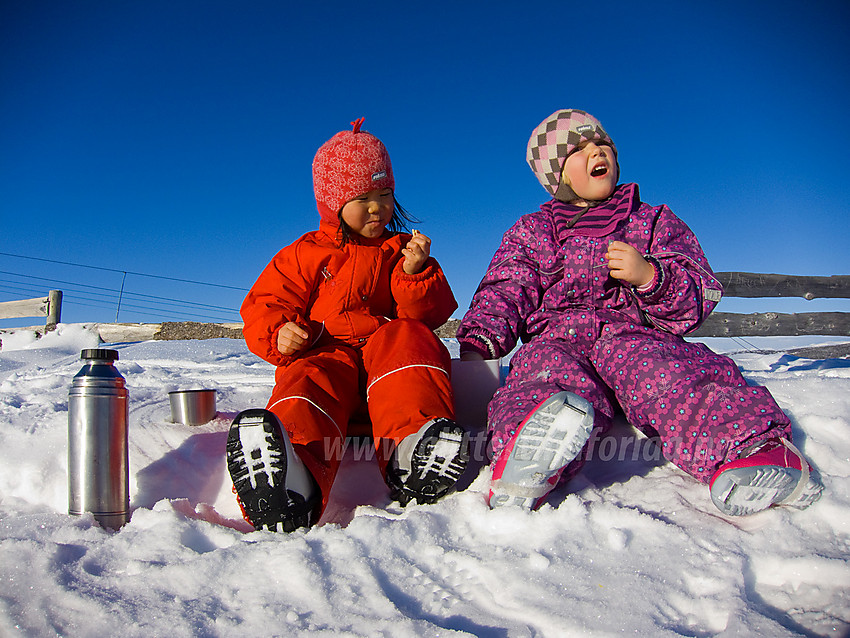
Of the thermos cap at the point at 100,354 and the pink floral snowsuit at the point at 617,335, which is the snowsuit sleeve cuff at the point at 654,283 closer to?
the pink floral snowsuit at the point at 617,335

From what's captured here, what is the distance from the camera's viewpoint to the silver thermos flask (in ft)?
4.83

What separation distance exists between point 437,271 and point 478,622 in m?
1.30

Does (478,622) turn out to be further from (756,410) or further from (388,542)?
(756,410)

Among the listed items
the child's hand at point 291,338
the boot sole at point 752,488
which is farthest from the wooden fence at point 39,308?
the boot sole at point 752,488

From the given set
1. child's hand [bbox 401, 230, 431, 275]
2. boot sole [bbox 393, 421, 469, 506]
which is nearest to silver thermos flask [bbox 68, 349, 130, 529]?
boot sole [bbox 393, 421, 469, 506]

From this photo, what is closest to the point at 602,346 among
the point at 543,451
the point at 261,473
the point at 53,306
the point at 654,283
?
the point at 654,283

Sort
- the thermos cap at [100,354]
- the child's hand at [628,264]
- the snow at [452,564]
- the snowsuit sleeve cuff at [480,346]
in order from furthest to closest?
1. the snowsuit sleeve cuff at [480,346]
2. the child's hand at [628,264]
3. the thermos cap at [100,354]
4. the snow at [452,564]

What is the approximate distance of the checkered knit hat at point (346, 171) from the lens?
7.25ft

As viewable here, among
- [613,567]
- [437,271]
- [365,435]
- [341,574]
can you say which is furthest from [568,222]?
[341,574]

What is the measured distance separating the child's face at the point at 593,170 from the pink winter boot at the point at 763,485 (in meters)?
1.16

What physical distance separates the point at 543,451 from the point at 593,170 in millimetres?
1244

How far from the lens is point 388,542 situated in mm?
1203

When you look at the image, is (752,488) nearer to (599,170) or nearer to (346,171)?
(599,170)

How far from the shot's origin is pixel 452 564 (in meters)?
1.13
